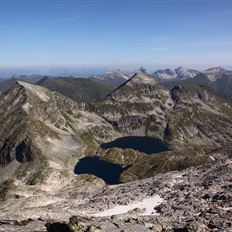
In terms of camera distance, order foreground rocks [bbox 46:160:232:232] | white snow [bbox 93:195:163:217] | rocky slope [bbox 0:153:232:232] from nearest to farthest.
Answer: rocky slope [bbox 0:153:232:232] → foreground rocks [bbox 46:160:232:232] → white snow [bbox 93:195:163:217]

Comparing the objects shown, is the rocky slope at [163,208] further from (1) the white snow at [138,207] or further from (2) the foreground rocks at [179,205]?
(1) the white snow at [138,207]

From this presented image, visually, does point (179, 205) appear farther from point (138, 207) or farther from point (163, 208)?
point (138, 207)

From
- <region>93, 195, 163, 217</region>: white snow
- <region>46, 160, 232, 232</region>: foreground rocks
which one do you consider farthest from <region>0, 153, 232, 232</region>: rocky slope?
<region>93, 195, 163, 217</region>: white snow

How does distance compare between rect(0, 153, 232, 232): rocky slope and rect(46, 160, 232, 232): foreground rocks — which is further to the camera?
rect(46, 160, 232, 232): foreground rocks

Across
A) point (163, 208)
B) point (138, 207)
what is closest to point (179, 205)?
point (163, 208)

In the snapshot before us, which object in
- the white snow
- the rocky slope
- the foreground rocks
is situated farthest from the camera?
the white snow

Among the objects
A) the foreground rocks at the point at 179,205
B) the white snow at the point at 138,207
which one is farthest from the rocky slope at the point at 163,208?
the white snow at the point at 138,207

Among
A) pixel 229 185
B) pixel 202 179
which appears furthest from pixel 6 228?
pixel 202 179

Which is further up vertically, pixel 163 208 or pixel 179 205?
pixel 179 205

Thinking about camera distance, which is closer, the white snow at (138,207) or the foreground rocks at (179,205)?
the foreground rocks at (179,205)

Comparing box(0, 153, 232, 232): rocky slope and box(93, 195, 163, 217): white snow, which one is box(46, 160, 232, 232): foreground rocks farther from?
box(93, 195, 163, 217): white snow

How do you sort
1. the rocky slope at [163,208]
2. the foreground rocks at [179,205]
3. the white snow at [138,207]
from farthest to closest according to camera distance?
the white snow at [138,207] < the foreground rocks at [179,205] < the rocky slope at [163,208]

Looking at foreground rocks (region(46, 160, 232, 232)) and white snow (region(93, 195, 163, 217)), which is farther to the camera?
white snow (region(93, 195, 163, 217))
